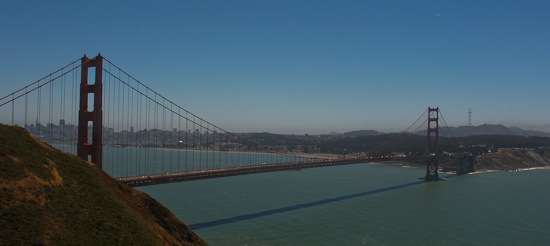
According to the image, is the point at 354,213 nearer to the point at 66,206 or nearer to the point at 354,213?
the point at 354,213

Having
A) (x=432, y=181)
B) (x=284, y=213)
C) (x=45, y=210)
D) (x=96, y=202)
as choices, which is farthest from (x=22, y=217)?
(x=432, y=181)

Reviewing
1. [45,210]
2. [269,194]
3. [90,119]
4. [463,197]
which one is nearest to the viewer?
[45,210]

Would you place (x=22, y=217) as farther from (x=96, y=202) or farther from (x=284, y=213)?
(x=284, y=213)

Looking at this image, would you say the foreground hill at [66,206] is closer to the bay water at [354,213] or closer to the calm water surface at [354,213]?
the bay water at [354,213]

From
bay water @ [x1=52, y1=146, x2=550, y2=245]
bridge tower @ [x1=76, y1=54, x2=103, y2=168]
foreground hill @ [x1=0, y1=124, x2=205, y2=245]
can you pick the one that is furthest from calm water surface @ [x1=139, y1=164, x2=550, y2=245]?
foreground hill @ [x1=0, y1=124, x2=205, y2=245]

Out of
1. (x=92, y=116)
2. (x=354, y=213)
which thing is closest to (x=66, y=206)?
(x=92, y=116)

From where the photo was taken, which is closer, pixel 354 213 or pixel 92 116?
pixel 92 116
